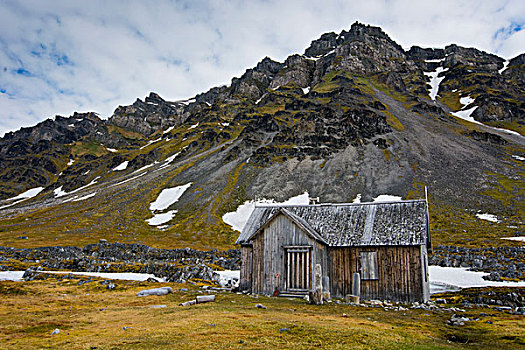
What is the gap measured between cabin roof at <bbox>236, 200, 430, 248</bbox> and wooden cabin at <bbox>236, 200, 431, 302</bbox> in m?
0.07

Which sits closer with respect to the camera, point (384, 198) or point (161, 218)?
point (384, 198)

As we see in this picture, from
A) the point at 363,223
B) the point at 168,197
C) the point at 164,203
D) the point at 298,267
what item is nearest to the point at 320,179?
the point at 168,197

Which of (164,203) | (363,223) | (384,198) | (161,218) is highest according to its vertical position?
(164,203)

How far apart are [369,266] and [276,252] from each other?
7.66 meters

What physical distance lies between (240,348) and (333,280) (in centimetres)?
2022

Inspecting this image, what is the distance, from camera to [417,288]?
27406mm

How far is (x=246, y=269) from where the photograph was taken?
107 feet

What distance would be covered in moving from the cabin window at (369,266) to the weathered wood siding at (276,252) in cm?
299

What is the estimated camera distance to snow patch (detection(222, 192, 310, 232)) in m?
107

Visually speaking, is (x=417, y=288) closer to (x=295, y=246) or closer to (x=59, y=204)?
(x=295, y=246)

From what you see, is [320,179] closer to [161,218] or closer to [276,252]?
[161,218]

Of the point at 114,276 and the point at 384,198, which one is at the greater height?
the point at 384,198

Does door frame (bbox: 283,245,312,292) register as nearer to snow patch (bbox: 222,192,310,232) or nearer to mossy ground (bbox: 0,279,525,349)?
mossy ground (bbox: 0,279,525,349)

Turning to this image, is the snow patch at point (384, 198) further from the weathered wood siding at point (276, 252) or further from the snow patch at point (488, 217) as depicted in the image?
the weathered wood siding at point (276, 252)
